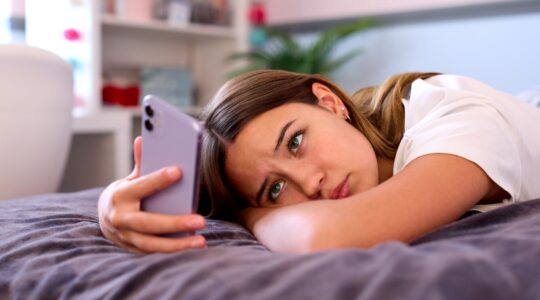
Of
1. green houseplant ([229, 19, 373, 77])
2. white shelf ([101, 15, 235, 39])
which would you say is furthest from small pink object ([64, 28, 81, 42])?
green houseplant ([229, 19, 373, 77])

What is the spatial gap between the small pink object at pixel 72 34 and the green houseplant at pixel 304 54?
77 cm

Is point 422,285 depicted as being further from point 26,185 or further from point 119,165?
point 119,165

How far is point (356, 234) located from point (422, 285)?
185 millimetres

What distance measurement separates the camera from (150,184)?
0.69 metres

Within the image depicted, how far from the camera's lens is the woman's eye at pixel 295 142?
0.89 m

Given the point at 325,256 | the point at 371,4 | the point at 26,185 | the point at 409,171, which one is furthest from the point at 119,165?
the point at 325,256

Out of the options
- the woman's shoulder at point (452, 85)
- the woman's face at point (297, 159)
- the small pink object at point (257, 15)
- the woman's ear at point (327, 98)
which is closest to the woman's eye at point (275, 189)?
the woman's face at point (297, 159)

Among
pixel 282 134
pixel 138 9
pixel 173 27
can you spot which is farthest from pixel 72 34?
pixel 282 134

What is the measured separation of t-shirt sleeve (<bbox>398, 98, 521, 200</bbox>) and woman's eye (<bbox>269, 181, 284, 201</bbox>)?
0.18 m

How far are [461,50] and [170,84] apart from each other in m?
1.34

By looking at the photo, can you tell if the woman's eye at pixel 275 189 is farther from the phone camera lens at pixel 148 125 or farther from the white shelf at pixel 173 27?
the white shelf at pixel 173 27

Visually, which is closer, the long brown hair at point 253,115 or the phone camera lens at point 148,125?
the phone camera lens at point 148,125

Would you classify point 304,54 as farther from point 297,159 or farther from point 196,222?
point 196,222

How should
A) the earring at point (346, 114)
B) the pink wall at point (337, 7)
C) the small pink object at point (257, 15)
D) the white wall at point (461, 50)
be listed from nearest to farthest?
the earring at point (346, 114), the white wall at point (461, 50), the pink wall at point (337, 7), the small pink object at point (257, 15)
